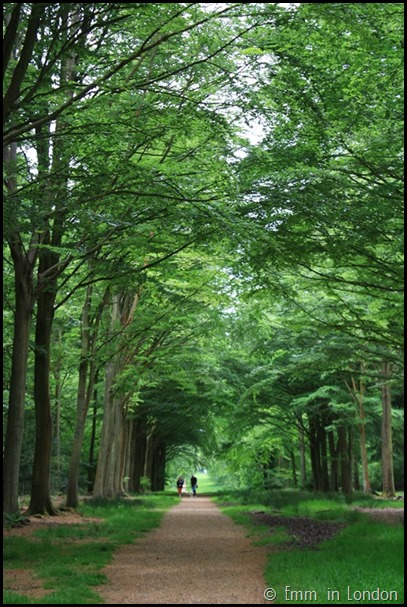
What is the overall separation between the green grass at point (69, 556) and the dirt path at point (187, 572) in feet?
0.81

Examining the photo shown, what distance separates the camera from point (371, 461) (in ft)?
164

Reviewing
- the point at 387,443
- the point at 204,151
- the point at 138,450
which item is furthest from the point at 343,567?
the point at 138,450

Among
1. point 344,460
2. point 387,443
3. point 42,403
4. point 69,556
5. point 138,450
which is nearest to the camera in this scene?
point 69,556

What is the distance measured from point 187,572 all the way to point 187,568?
Result: 46cm

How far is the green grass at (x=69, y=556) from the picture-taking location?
717 centimetres

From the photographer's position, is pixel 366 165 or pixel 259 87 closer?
pixel 259 87

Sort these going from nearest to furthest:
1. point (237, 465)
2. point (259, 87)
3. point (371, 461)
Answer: point (259, 87), point (237, 465), point (371, 461)

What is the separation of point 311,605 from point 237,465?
39.1m

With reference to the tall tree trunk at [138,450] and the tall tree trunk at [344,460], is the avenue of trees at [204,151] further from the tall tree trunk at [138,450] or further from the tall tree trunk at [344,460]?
the tall tree trunk at [138,450]

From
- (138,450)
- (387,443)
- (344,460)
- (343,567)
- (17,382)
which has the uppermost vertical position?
(17,382)

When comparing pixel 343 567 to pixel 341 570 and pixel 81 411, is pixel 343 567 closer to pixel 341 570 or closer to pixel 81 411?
pixel 341 570

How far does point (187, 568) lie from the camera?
9820 mm

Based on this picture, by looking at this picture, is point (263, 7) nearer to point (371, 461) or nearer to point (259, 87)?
point (259, 87)

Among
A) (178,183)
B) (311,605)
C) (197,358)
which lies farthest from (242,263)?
(197,358)
